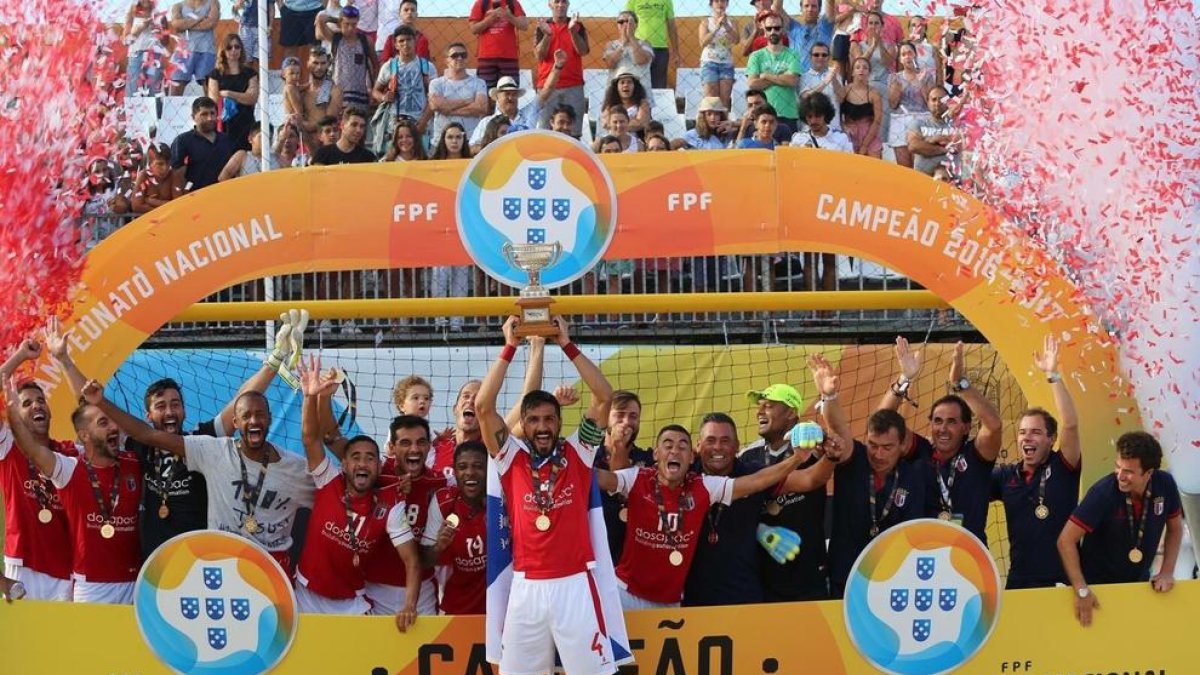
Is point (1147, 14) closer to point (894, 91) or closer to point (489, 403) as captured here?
point (489, 403)

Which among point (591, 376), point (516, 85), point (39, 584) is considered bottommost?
point (39, 584)

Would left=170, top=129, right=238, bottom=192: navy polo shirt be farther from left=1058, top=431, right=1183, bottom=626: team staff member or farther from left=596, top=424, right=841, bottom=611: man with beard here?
left=1058, top=431, right=1183, bottom=626: team staff member

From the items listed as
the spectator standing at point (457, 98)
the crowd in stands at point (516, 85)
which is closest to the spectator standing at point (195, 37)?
the crowd in stands at point (516, 85)

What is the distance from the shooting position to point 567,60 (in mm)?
13617

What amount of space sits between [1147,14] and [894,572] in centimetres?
282

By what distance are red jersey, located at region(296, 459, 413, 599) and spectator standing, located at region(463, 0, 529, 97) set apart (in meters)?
5.93

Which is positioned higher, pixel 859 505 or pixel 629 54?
pixel 629 54

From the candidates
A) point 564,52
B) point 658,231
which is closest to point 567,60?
point 564,52

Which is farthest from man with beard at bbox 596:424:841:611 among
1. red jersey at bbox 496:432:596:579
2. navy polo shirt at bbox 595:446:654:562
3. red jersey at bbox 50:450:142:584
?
red jersey at bbox 50:450:142:584

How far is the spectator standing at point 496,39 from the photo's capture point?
44.9 ft

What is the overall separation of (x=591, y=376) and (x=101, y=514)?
91.0 inches

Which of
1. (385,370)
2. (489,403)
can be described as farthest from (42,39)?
(385,370)

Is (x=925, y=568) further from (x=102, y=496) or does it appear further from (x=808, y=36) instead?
(x=808, y=36)

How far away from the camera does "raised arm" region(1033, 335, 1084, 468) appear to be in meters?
8.32
